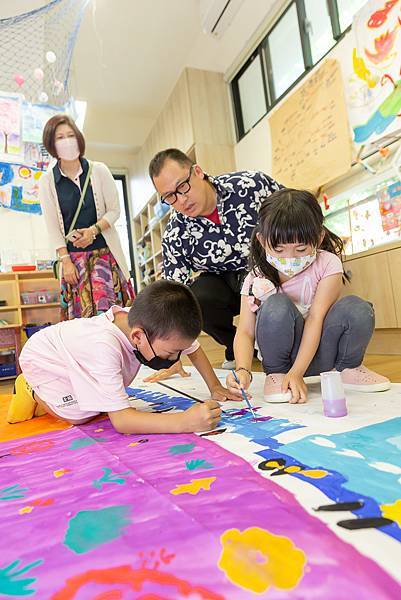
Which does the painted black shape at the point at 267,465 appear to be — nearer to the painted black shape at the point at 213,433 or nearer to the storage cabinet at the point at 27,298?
the painted black shape at the point at 213,433

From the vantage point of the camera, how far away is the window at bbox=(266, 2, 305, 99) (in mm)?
3086

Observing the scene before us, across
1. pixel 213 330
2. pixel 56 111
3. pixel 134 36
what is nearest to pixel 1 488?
pixel 213 330

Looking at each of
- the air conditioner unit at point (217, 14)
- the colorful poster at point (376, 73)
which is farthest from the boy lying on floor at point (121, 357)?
the air conditioner unit at point (217, 14)

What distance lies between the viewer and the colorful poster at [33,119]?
2.84 metres

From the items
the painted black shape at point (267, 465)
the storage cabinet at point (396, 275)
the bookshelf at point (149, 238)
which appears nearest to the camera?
the painted black shape at point (267, 465)

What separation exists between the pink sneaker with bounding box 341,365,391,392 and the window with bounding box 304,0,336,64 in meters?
2.30

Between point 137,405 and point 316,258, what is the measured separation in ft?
2.24

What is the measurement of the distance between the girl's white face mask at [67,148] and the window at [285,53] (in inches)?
73.9

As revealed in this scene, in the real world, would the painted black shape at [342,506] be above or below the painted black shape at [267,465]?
below

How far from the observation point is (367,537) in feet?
1.55

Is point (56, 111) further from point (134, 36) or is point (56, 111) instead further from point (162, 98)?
point (162, 98)

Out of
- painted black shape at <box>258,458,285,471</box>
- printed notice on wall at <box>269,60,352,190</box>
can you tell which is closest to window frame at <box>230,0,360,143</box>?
printed notice on wall at <box>269,60,352,190</box>

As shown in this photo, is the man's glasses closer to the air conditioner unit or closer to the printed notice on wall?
the printed notice on wall

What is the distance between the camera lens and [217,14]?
11.3 feet
